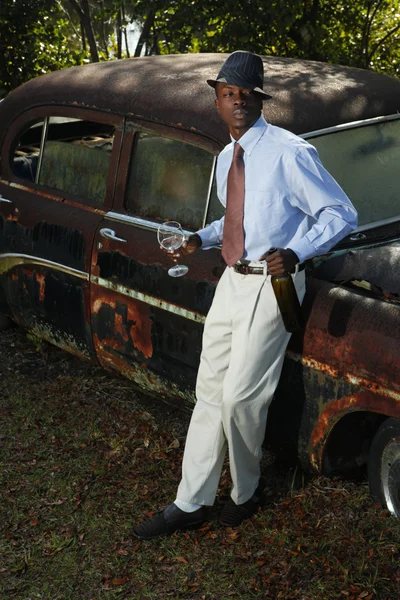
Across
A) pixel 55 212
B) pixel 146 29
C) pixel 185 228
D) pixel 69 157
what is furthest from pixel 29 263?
pixel 146 29

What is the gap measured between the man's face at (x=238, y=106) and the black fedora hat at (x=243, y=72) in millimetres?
24

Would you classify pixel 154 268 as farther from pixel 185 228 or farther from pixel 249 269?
pixel 249 269

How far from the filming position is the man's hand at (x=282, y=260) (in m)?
3.47

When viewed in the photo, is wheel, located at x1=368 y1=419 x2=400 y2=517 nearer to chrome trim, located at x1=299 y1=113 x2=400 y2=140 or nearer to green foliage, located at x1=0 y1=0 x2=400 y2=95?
chrome trim, located at x1=299 y1=113 x2=400 y2=140

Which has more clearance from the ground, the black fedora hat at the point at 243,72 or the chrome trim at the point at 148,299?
the black fedora hat at the point at 243,72

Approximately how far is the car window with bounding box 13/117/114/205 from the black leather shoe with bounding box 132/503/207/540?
1755 millimetres

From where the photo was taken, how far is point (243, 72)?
360cm

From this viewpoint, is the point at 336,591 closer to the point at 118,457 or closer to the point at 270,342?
the point at 270,342

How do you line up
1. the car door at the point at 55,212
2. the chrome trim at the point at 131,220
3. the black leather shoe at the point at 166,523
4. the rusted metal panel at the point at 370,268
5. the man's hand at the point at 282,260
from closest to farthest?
the man's hand at the point at 282,260 < the rusted metal panel at the point at 370,268 < the black leather shoe at the point at 166,523 < the chrome trim at the point at 131,220 < the car door at the point at 55,212

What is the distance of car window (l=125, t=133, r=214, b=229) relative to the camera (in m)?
4.38

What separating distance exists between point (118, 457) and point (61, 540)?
2.35ft

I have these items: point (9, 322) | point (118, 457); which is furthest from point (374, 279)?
point (9, 322)

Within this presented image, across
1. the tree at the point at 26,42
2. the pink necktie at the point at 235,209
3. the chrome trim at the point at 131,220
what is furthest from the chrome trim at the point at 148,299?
the tree at the point at 26,42

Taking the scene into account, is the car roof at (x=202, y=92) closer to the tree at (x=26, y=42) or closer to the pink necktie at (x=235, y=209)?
the pink necktie at (x=235, y=209)
